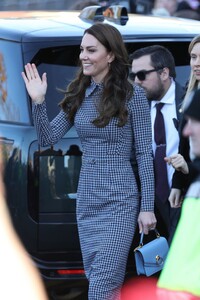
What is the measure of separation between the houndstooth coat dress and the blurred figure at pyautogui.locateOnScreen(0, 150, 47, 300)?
0.52 m

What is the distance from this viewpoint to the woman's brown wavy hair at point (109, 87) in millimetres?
5086

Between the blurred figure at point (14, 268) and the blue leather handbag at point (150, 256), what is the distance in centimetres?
72

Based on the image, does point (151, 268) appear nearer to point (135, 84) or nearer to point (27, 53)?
point (135, 84)

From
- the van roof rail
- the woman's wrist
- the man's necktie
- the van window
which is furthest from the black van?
the van roof rail

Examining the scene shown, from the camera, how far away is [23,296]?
5621 millimetres

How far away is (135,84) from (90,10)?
1.44 metres

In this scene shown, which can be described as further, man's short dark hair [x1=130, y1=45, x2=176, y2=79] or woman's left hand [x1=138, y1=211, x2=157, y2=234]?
man's short dark hair [x1=130, y1=45, x2=176, y2=79]

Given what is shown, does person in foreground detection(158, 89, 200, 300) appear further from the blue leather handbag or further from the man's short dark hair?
the man's short dark hair

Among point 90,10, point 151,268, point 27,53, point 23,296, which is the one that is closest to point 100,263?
point 151,268

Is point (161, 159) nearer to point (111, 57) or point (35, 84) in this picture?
point (111, 57)

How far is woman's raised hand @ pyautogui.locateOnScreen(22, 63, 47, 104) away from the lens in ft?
16.7

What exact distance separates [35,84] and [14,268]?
48.2 inches

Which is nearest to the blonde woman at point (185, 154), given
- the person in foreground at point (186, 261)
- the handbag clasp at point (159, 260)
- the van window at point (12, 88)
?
the handbag clasp at point (159, 260)

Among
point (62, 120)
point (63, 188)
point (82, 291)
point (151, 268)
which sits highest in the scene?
point (62, 120)
